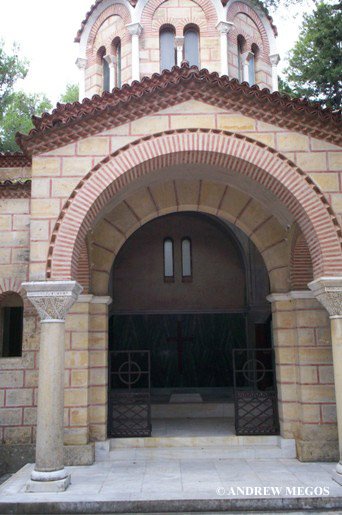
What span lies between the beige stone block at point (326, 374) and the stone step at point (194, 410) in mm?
3582

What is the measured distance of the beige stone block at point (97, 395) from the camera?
894 cm

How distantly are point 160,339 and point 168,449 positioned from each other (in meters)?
5.87

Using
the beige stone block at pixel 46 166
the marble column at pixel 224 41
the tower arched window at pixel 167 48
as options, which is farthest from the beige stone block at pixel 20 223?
the marble column at pixel 224 41

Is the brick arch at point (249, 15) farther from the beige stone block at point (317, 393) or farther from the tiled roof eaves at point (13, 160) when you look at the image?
the beige stone block at point (317, 393)

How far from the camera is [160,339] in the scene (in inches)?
580

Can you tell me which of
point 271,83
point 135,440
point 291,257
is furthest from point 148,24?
point 135,440

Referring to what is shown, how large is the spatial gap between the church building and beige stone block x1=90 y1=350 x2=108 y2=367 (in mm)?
18

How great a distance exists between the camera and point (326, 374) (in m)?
8.73

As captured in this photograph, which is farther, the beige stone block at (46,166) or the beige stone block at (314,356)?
the beige stone block at (314,356)

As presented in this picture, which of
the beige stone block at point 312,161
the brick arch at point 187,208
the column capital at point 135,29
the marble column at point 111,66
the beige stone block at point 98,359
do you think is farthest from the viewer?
the marble column at point 111,66

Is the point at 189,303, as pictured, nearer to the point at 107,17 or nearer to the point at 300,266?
the point at 300,266

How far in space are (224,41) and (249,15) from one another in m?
1.72

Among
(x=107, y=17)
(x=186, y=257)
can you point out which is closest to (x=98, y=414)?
(x=186, y=257)

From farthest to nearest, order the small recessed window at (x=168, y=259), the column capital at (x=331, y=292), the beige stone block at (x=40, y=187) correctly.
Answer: the small recessed window at (x=168, y=259)
the beige stone block at (x=40, y=187)
the column capital at (x=331, y=292)
